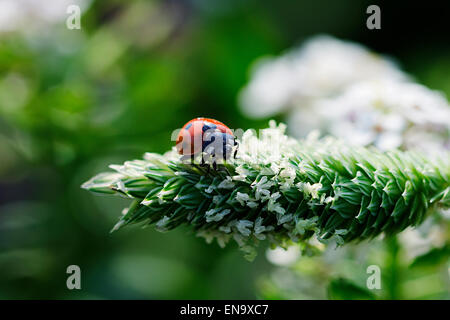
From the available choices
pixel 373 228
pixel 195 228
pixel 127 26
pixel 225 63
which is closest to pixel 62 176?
pixel 127 26

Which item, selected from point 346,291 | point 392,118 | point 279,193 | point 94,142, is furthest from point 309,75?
point 279,193

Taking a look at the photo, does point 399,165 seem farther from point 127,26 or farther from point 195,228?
point 127,26

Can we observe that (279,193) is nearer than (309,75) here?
Yes

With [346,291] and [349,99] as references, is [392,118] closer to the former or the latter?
[349,99]

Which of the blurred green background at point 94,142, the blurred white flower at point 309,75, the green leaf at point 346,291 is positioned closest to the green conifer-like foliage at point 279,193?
the green leaf at point 346,291

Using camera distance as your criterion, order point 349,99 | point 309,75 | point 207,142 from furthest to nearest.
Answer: point 309,75 → point 349,99 → point 207,142

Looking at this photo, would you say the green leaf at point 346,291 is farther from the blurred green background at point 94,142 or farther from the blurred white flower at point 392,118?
the blurred green background at point 94,142

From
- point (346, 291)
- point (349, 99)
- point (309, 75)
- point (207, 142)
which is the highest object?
point (309, 75)
